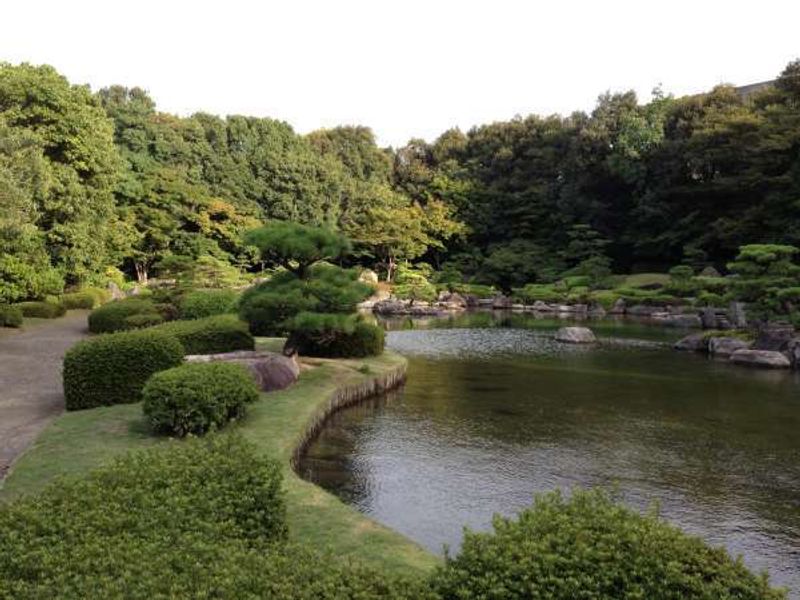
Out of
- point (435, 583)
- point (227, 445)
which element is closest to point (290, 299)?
point (227, 445)

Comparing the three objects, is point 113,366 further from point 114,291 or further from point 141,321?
point 114,291

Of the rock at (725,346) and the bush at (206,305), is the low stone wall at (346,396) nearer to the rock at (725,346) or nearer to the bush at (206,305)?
the bush at (206,305)

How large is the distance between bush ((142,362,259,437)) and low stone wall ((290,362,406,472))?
1.25 m

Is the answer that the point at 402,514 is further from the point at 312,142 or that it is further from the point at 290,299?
the point at 312,142

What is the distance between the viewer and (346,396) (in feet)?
45.4

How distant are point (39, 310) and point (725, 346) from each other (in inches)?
937

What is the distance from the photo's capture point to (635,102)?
48.4 metres

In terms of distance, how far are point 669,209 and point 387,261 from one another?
21394 millimetres

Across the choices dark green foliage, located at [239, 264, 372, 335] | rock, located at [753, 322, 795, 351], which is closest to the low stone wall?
dark green foliage, located at [239, 264, 372, 335]

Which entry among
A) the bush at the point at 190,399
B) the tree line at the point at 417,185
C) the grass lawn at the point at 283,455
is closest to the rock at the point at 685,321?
the tree line at the point at 417,185

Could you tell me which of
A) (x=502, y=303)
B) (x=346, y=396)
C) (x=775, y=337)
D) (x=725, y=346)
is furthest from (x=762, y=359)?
(x=502, y=303)

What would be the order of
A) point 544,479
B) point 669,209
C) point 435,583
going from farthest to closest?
point 669,209 < point 544,479 < point 435,583

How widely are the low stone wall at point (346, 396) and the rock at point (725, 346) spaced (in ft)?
37.4

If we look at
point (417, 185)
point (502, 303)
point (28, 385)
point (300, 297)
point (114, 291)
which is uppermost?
point (417, 185)
